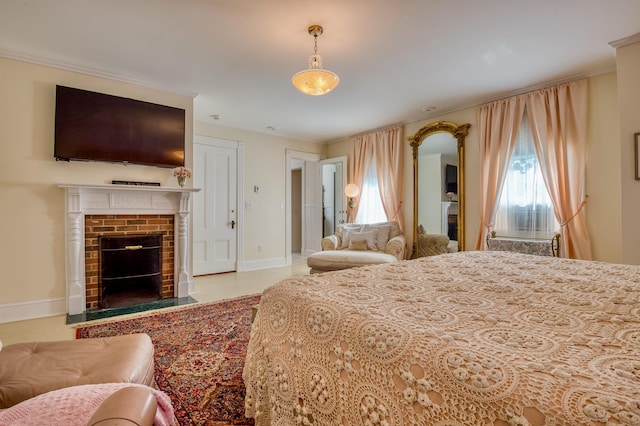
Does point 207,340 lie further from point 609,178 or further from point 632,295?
point 609,178

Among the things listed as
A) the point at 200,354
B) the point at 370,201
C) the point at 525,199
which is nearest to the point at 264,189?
the point at 370,201

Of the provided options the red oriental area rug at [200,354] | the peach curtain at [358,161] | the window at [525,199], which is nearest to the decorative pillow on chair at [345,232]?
the peach curtain at [358,161]

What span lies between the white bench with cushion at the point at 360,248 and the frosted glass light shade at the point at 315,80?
88.8 inches

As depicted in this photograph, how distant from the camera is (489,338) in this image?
825mm

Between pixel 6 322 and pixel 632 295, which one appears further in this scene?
pixel 6 322

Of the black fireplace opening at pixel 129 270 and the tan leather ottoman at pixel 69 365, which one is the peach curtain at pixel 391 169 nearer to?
the black fireplace opening at pixel 129 270

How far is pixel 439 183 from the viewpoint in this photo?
15.3 feet

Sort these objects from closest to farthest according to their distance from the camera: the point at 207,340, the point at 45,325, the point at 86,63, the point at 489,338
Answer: the point at 489,338 < the point at 207,340 < the point at 45,325 < the point at 86,63

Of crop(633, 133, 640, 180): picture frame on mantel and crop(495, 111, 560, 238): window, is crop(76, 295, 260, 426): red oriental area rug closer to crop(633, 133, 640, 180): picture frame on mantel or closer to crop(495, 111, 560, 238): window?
crop(495, 111, 560, 238): window

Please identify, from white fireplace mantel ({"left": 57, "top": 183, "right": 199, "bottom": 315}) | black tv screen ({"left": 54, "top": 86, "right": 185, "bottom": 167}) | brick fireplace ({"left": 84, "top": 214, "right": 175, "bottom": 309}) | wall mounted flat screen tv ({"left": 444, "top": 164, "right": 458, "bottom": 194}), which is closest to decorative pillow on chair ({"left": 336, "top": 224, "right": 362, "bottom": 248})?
wall mounted flat screen tv ({"left": 444, "top": 164, "right": 458, "bottom": 194})

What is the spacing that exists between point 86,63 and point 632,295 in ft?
14.8

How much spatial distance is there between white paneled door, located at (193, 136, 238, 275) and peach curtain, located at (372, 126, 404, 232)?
2.54 m

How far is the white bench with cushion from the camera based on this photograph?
4109mm

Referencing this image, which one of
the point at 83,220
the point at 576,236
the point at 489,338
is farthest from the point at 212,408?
the point at 576,236
